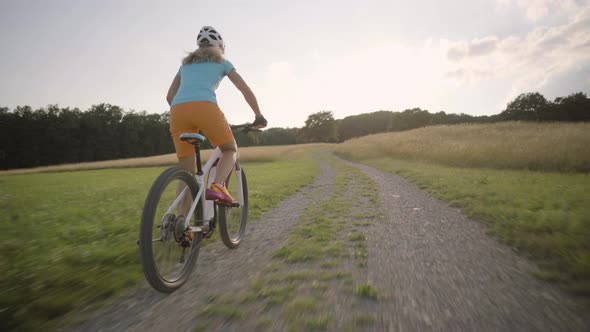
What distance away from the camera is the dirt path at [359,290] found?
71.1 inches

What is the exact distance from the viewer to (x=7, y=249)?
3334 millimetres

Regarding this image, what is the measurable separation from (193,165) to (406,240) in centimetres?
293

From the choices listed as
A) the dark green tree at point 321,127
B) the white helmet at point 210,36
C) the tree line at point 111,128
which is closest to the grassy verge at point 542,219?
the white helmet at point 210,36

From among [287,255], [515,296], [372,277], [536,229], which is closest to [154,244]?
[287,255]

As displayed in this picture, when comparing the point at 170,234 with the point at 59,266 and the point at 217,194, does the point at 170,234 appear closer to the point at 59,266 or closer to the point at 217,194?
the point at 217,194

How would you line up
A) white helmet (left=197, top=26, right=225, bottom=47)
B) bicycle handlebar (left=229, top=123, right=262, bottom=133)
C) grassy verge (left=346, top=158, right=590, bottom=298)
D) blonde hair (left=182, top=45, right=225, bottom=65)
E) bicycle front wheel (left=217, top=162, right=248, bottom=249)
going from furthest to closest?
bicycle handlebar (left=229, top=123, right=262, bottom=133) → bicycle front wheel (left=217, top=162, right=248, bottom=249) → white helmet (left=197, top=26, right=225, bottom=47) → blonde hair (left=182, top=45, right=225, bottom=65) → grassy verge (left=346, top=158, right=590, bottom=298)

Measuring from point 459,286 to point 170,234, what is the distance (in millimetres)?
2634

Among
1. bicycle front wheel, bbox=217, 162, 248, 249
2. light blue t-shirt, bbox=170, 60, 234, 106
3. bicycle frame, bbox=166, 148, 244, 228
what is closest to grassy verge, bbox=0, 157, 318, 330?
bicycle frame, bbox=166, 148, 244, 228

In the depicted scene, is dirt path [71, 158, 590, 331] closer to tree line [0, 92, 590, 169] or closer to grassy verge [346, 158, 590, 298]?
grassy verge [346, 158, 590, 298]

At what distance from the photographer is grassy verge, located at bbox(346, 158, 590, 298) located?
2.47m

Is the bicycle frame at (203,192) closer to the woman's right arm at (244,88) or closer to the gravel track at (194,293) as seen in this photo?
the gravel track at (194,293)

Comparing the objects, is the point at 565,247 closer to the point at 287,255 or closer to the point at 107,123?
the point at 287,255

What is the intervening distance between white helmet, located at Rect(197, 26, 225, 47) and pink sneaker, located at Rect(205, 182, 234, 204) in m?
1.65

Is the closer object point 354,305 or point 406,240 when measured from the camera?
point 354,305
